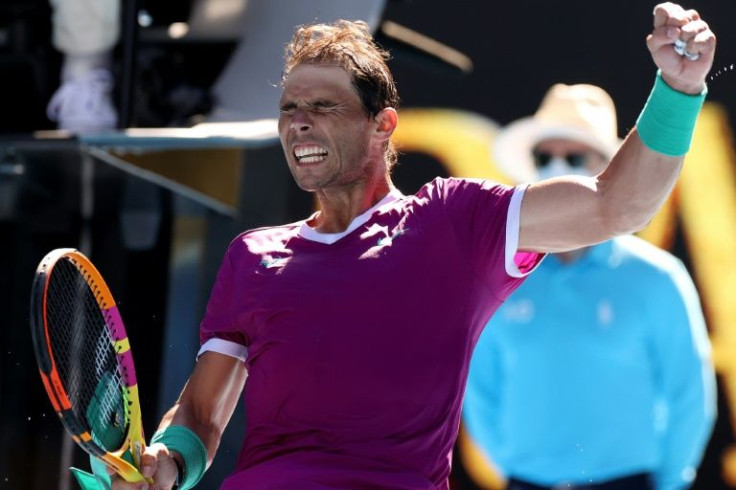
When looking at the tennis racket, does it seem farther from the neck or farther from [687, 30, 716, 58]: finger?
[687, 30, 716, 58]: finger

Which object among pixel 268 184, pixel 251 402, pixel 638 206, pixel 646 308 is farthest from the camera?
pixel 268 184

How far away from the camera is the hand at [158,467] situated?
3.06 metres

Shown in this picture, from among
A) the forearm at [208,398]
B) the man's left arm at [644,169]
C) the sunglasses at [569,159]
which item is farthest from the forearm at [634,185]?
the sunglasses at [569,159]

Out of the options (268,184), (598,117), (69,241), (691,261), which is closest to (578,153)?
(598,117)

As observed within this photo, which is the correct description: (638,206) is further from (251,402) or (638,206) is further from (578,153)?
(578,153)

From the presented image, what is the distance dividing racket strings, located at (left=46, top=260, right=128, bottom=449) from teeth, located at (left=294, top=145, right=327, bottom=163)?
20.1 inches

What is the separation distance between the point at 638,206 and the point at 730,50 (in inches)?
100

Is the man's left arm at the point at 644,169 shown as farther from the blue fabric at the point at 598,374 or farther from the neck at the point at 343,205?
the blue fabric at the point at 598,374

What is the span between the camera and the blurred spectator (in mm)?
5656

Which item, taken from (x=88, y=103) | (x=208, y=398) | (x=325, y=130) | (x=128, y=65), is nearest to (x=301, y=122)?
(x=325, y=130)

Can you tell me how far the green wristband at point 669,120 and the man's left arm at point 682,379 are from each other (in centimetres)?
228

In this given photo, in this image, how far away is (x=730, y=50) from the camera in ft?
17.0

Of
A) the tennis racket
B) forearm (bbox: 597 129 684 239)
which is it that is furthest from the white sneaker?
forearm (bbox: 597 129 684 239)

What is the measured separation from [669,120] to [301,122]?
2.57ft
